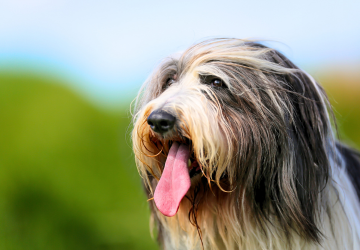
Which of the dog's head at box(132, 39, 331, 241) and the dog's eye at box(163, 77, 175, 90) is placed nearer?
the dog's head at box(132, 39, 331, 241)

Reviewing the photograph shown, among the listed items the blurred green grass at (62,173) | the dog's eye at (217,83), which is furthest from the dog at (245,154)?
the blurred green grass at (62,173)

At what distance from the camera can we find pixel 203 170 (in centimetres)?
167

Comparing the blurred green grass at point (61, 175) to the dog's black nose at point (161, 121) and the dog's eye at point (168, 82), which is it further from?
the dog's black nose at point (161, 121)

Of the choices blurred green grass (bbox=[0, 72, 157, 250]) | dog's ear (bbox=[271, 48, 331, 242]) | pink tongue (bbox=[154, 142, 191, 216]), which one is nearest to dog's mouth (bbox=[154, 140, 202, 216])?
pink tongue (bbox=[154, 142, 191, 216])

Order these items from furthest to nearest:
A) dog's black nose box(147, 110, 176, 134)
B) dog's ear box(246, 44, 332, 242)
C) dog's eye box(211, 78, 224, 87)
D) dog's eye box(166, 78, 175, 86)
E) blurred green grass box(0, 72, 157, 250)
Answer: blurred green grass box(0, 72, 157, 250)
dog's eye box(166, 78, 175, 86)
dog's eye box(211, 78, 224, 87)
dog's ear box(246, 44, 332, 242)
dog's black nose box(147, 110, 176, 134)

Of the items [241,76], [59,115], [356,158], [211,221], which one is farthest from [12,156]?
[356,158]

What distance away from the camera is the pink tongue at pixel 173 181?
5.53 feet

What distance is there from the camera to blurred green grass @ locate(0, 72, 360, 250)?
11.8 feet

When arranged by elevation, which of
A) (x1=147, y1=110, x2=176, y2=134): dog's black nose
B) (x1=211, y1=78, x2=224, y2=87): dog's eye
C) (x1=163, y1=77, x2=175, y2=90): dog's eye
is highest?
(x1=211, y1=78, x2=224, y2=87): dog's eye

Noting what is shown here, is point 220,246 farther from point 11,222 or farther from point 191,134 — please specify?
point 11,222

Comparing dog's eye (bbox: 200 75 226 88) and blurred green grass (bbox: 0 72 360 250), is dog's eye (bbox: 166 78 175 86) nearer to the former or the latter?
dog's eye (bbox: 200 75 226 88)

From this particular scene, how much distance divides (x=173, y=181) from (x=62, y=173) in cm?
262

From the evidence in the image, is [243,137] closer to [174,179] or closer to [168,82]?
[174,179]

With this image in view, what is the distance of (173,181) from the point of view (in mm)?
1711
